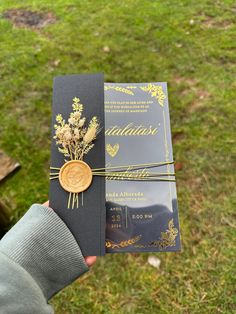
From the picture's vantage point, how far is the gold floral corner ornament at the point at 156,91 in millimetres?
1337

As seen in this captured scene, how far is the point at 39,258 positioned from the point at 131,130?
22.6 inches

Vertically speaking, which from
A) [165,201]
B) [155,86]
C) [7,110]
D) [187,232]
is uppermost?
[155,86]

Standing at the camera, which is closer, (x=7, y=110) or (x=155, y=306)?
(x=155, y=306)

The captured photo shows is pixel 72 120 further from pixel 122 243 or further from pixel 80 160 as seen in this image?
pixel 122 243

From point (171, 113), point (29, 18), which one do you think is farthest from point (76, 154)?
point (29, 18)

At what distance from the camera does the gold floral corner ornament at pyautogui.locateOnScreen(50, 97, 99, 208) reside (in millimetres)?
1186

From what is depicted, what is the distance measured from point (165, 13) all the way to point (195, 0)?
33 centimetres

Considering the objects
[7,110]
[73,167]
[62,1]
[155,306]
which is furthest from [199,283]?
[62,1]

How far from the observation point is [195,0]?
2918mm

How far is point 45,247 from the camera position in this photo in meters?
1.16

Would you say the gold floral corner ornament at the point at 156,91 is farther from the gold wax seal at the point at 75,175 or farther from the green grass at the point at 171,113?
the green grass at the point at 171,113

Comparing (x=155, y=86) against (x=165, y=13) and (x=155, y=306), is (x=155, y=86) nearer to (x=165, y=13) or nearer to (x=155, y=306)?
(x=155, y=306)

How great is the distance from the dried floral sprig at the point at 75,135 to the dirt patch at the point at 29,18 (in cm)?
195

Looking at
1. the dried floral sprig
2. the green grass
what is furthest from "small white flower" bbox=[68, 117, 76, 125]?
the green grass
